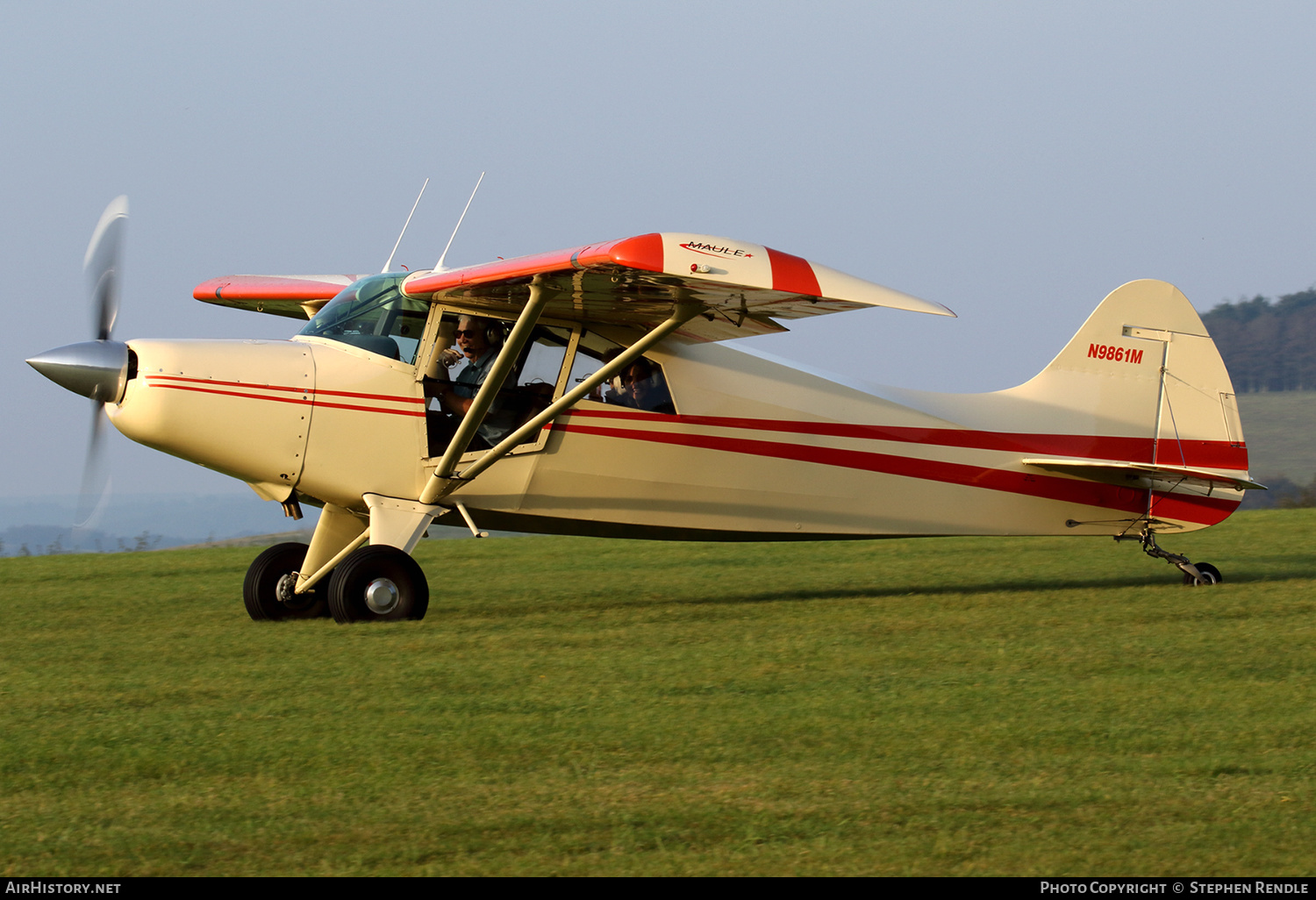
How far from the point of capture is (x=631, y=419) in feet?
29.9

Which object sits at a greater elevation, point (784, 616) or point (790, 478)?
point (790, 478)

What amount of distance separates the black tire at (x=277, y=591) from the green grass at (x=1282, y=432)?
55406 mm

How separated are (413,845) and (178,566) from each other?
9343 mm

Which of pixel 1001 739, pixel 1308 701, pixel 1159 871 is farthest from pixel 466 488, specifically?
pixel 1159 871

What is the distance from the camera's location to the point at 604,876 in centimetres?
351

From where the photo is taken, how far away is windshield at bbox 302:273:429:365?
8680mm

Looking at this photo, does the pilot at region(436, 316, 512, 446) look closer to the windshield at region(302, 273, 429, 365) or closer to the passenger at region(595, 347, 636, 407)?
the windshield at region(302, 273, 429, 365)

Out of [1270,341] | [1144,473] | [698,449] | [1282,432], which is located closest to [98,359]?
[698,449]

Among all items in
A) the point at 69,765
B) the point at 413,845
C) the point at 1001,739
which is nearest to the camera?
the point at 413,845

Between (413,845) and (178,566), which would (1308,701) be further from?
(178,566)

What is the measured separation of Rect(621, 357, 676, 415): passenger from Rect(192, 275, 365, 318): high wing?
3.25 m

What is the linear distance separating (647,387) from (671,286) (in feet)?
4.64

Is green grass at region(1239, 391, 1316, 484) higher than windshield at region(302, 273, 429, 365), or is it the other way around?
windshield at region(302, 273, 429, 365)

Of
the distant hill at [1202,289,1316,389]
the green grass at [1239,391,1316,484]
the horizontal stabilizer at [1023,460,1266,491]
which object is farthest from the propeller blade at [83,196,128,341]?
the distant hill at [1202,289,1316,389]
